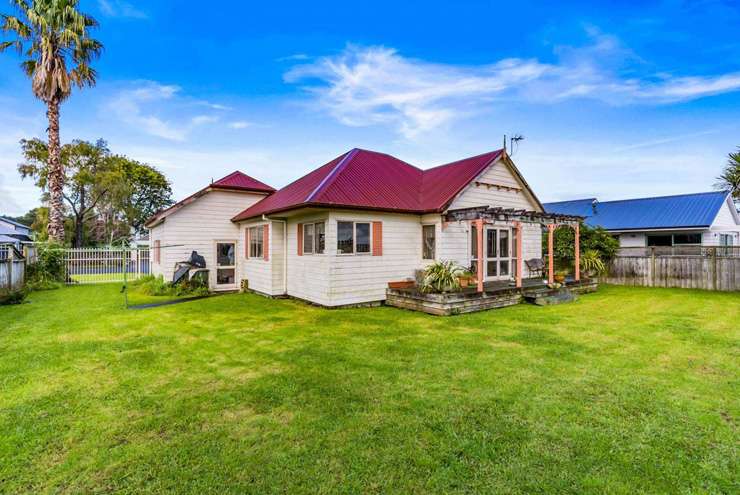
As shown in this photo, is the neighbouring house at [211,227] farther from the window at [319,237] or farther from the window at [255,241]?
the window at [319,237]

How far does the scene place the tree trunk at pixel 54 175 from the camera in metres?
15.8

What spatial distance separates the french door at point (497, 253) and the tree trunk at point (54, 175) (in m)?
18.8

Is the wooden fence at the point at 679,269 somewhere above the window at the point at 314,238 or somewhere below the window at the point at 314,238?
below

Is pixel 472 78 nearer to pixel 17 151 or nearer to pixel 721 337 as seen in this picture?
pixel 721 337

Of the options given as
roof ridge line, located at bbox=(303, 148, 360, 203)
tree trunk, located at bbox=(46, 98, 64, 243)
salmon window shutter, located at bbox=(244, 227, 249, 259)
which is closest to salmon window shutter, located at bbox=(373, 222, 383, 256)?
roof ridge line, located at bbox=(303, 148, 360, 203)

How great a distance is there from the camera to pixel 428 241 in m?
10.9

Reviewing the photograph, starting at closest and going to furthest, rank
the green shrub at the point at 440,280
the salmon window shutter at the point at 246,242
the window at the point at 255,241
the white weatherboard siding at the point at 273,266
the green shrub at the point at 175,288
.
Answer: the green shrub at the point at 440,280 < the white weatherboard siding at the point at 273,266 < the green shrub at the point at 175,288 < the window at the point at 255,241 < the salmon window shutter at the point at 246,242

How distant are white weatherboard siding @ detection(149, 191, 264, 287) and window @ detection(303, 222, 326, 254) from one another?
468 centimetres

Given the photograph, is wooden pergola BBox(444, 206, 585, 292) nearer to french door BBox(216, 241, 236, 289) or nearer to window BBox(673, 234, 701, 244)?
french door BBox(216, 241, 236, 289)

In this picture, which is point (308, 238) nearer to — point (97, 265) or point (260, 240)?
point (260, 240)

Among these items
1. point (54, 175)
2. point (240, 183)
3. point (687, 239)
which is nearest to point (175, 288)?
point (240, 183)

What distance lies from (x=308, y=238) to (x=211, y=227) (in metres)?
5.40

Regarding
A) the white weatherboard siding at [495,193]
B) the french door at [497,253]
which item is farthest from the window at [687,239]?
the french door at [497,253]

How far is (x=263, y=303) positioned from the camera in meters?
10.7
